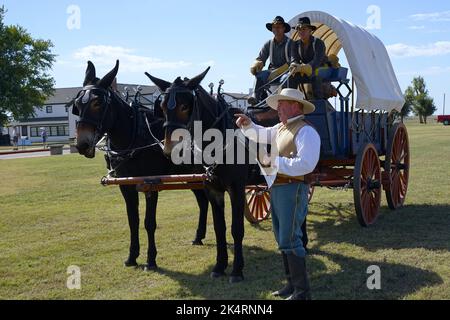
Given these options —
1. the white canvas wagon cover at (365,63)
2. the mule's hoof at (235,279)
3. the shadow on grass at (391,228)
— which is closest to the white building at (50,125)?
the white canvas wagon cover at (365,63)

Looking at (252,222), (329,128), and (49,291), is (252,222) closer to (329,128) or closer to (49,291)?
(329,128)

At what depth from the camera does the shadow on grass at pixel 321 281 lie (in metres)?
4.82

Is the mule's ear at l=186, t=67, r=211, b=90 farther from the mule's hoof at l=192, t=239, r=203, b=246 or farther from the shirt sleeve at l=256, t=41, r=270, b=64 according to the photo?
the mule's hoof at l=192, t=239, r=203, b=246

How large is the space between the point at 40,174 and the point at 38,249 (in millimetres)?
12332

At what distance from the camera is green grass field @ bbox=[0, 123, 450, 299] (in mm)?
5078

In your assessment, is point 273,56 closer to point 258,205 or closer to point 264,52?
point 264,52

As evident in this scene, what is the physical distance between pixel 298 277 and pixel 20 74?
45168mm

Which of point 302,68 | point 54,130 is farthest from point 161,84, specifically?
point 54,130

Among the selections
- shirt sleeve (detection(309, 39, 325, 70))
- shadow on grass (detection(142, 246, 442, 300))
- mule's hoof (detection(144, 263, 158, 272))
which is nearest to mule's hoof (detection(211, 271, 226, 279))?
shadow on grass (detection(142, 246, 442, 300))

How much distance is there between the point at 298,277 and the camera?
14.5 feet

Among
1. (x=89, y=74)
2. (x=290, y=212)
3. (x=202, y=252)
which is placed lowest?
(x=202, y=252)

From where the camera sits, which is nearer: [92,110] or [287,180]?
[287,180]
